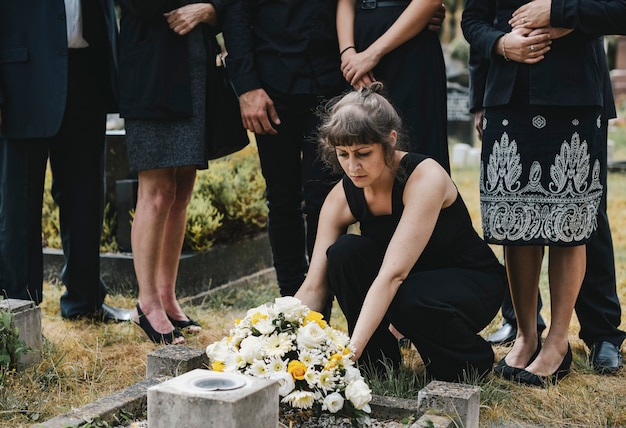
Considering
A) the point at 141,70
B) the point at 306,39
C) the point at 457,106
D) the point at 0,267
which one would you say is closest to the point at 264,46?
the point at 306,39

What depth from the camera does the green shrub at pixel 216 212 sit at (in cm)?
514

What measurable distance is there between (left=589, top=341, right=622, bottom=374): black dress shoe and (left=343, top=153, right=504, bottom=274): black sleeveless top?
0.70 meters

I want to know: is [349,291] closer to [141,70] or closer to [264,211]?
[141,70]

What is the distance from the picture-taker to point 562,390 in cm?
315

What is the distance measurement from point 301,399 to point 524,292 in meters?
1.28

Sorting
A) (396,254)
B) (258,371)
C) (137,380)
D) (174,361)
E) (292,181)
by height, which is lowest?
(137,380)

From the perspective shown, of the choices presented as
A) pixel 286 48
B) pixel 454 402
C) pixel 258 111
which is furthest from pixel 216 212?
pixel 454 402

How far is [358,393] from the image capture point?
2.49m

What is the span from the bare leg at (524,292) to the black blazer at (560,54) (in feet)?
2.02

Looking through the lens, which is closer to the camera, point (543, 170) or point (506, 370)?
point (543, 170)

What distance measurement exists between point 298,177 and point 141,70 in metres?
0.83

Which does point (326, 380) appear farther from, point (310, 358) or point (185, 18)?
point (185, 18)

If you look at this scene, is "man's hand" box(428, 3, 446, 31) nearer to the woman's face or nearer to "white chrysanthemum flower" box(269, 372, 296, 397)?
the woman's face

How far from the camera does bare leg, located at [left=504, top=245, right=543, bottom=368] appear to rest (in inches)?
132
